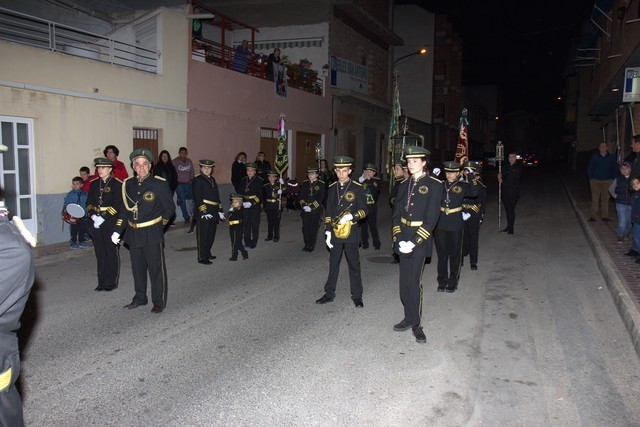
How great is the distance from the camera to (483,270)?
9562mm

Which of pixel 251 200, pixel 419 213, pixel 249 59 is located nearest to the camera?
pixel 419 213

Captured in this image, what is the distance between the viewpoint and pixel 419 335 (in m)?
5.88

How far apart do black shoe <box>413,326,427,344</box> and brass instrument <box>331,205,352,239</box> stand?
1.70 metres

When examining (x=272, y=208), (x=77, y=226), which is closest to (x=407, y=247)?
(x=272, y=208)

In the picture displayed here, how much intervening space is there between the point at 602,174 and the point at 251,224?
31.4 ft

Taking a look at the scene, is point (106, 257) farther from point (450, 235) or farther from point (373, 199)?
point (373, 199)

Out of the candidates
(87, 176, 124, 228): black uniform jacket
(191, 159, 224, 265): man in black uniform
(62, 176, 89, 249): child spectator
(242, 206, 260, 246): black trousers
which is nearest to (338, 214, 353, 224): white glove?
(87, 176, 124, 228): black uniform jacket

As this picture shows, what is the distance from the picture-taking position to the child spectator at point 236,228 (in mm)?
10523

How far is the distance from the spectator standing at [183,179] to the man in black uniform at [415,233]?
9963mm

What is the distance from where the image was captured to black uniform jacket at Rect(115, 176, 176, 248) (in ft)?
22.3

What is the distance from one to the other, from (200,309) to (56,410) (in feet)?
9.35

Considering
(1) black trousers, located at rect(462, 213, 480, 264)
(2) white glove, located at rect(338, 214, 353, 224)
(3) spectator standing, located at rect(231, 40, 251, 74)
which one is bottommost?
(1) black trousers, located at rect(462, 213, 480, 264)

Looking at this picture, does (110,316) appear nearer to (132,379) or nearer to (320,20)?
(132,379)

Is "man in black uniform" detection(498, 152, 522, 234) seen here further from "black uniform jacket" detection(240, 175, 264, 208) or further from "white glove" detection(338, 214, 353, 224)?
"white glove" detection(338, 214, 353, 224)
